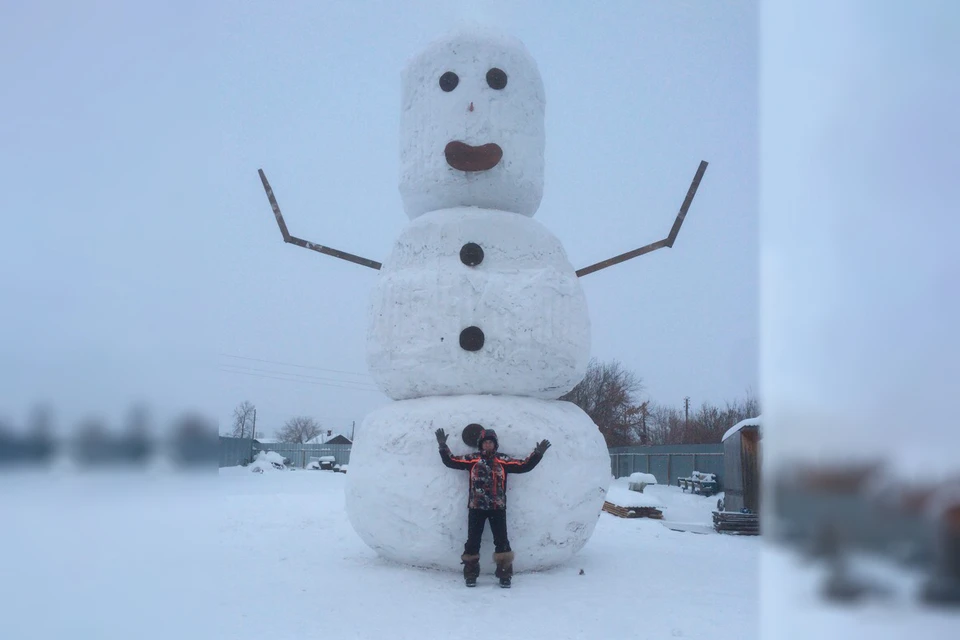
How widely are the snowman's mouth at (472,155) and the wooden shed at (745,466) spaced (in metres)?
7.41

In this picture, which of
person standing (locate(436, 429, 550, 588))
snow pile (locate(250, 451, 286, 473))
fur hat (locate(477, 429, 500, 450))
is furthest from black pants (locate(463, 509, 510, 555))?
snow pile (locate(250, 451, 286, 473))

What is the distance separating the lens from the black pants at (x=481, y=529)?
17.2ft

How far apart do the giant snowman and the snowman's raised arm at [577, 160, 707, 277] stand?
24 millimetres

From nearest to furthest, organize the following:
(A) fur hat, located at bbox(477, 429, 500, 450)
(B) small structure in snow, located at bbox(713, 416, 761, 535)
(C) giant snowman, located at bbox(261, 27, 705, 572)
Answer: (A) fur hat, located at bbox(477, 429, 500, 450)
(C) giant snowman, located at bbox(261, 27, 705, 572)
(B) small structure in snow, located at bbox(713, 416, 761, 535)

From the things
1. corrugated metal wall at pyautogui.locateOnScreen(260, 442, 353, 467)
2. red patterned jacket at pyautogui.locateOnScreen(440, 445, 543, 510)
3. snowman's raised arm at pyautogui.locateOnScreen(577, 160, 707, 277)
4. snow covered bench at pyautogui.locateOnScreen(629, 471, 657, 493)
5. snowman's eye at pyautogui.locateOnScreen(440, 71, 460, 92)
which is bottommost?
corrugated metal wall at pyautogui.locateOnScreen(260, 442, 353, 467)

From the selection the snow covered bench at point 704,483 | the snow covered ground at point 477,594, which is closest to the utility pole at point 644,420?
the snow covered bench at point 704,483

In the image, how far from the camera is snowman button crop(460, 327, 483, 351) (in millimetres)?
5781

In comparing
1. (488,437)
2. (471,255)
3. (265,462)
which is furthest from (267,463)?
(488,437)

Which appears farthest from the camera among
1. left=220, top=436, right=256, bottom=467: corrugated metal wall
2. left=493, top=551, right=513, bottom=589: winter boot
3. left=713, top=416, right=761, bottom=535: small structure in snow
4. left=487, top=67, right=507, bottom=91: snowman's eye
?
left=713, top=416, right=761, bottom=535: small structure in snow

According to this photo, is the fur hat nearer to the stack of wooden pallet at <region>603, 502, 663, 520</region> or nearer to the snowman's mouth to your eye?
the snowman's mouth

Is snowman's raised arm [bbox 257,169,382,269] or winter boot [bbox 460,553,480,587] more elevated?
snowman's raised arm [bbox 257,169,382,269]

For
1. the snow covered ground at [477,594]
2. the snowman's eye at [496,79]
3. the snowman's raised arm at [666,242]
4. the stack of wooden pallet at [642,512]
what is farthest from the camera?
the stack of wooden pallet at [642,512]

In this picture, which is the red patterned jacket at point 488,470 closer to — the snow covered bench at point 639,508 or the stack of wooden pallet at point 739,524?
the stack of wooden pallet at point 739,524

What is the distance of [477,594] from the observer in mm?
4941
